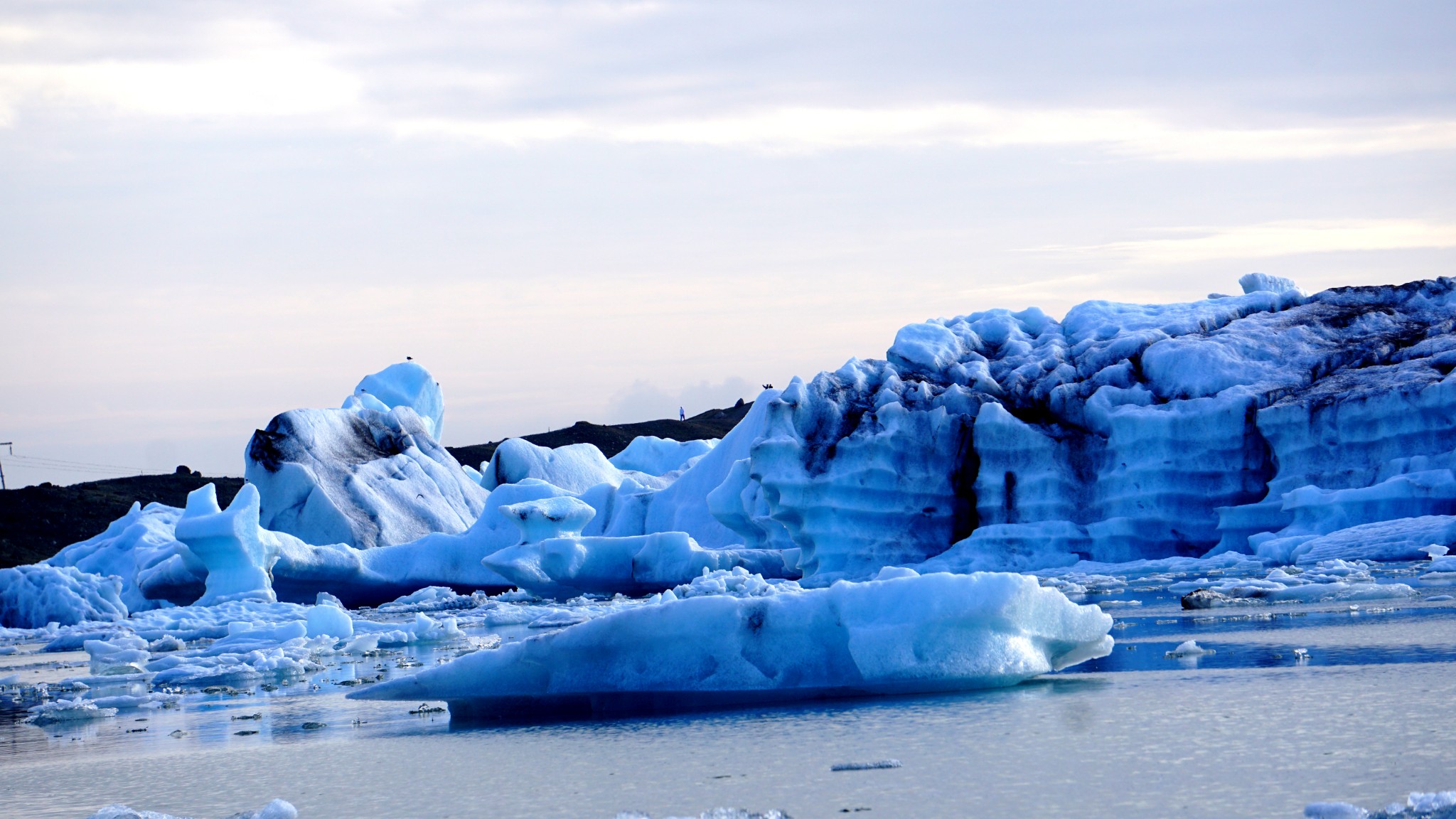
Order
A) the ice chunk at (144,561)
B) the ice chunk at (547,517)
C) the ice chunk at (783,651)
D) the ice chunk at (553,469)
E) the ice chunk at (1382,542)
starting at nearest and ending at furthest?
1. the ice chunk at (783,651)
2. the ice chunk at (1382,542)
3. the ice chunk at (547,517)
4. the ice chunk at (144,561)
5. the ice chunk at (553,469)

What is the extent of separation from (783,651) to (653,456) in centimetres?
3048

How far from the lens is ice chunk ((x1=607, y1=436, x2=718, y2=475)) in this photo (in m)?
36.8

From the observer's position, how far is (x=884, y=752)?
527 centimetres

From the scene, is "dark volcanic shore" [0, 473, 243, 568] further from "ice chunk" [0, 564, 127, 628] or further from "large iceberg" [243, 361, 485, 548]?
"ice chunk" [0, 564, 127, 628]

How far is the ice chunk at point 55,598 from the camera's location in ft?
70.8

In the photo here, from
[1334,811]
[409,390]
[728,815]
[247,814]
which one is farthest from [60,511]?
[1334,811]

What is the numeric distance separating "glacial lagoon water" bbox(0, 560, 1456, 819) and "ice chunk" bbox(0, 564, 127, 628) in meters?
14.5

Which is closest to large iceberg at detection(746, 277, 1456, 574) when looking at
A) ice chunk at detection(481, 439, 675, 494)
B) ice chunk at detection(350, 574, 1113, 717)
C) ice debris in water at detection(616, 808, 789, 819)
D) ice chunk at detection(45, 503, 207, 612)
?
ice chunk at detection(45, 503, 207, 612)

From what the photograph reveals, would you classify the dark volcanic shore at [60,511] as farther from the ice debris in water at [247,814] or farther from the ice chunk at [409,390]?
the ice debris in water at [247,814]

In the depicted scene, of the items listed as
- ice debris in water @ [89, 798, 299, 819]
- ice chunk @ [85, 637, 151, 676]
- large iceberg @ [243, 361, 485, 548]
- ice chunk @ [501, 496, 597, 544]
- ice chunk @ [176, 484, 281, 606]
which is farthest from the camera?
large iceberg @ [243, 361, 485, 548]

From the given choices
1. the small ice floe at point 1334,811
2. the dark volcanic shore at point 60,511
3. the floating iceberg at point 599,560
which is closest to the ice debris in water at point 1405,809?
the small ice floe at point 1334,811

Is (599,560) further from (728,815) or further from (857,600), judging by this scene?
(728,815)

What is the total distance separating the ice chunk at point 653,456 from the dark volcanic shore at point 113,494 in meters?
17.2

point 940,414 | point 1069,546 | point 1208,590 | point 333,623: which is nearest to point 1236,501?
point 1069,546
